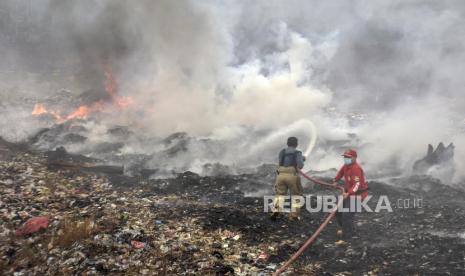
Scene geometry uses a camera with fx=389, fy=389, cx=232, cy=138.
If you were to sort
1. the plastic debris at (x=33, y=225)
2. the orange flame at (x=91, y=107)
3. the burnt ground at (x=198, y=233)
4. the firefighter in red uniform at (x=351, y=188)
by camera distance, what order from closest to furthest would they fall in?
the burnt ground at (x=198, y=233) → the plastic debris at (x=33, y=225) → the firefighter in red uniform at (x=351, y=188) → the orange flame at (x=91, y=107)

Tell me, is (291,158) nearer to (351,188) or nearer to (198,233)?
(351,188)

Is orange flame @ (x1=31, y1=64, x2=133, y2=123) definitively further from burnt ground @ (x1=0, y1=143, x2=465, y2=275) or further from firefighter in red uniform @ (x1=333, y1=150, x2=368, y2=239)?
firefighter in red uniform @ (x1=333, y1=150, x2=368, y2=239)

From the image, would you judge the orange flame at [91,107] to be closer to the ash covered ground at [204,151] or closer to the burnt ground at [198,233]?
the ash covered ground at [204,151]

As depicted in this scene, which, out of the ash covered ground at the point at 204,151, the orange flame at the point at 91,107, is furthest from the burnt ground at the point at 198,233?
the orange flame at the point at 91,107

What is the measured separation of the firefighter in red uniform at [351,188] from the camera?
703cm

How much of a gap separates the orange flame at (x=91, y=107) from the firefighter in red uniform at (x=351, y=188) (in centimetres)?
1409

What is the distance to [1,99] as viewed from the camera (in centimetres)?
2022

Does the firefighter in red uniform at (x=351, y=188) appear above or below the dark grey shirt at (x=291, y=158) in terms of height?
below

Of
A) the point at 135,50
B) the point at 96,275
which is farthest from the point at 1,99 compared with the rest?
the point at 96,275

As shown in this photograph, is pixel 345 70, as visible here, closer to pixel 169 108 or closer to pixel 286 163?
pixel 169 108

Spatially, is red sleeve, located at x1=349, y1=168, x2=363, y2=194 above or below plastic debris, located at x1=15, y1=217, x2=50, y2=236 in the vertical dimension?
above

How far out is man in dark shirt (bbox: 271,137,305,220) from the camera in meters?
7.72

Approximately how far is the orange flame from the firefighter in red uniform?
14087mm

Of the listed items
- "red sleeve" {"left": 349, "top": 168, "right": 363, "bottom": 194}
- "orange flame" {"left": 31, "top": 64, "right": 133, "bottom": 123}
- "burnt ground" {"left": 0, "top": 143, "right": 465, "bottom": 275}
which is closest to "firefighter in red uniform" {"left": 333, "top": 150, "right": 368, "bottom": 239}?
"red sleeve" {"left": 349, "top": 168, "right": 363, "bottom": 194}
